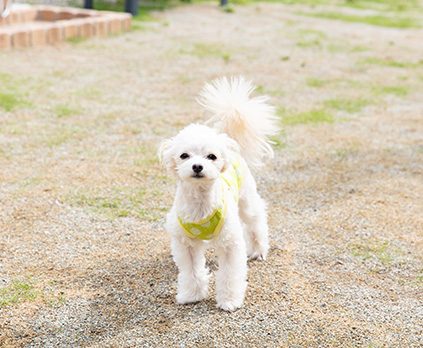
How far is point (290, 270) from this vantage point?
371cm

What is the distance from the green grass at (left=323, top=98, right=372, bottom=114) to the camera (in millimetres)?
7325

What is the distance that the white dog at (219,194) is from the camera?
116 inches

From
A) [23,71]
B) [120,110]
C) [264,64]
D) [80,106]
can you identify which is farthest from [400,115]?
[23,71]

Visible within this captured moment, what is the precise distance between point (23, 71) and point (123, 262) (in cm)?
521

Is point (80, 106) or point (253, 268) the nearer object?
point (253, 268)

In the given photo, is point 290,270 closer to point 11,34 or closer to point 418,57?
point 11,34

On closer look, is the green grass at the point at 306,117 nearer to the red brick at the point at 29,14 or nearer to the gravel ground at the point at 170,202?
the gravel ground at the point at 170,202

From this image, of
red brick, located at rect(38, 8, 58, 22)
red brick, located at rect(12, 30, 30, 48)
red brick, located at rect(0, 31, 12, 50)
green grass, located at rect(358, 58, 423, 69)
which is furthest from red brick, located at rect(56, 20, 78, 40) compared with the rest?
green grass, located at rect(358, 58, 423, 69)

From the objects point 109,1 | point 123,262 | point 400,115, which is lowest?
point 123,262

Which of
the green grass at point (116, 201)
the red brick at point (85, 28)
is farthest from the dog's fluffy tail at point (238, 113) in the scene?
the red brick at point (85, 28)

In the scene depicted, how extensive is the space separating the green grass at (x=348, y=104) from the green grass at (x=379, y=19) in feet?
23.5

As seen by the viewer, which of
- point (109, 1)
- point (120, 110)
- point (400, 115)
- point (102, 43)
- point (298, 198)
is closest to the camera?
point (298, 198)

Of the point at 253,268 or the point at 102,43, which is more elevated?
the point at 102,43

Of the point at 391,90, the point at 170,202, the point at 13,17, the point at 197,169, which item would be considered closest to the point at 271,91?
the point at 391,90
